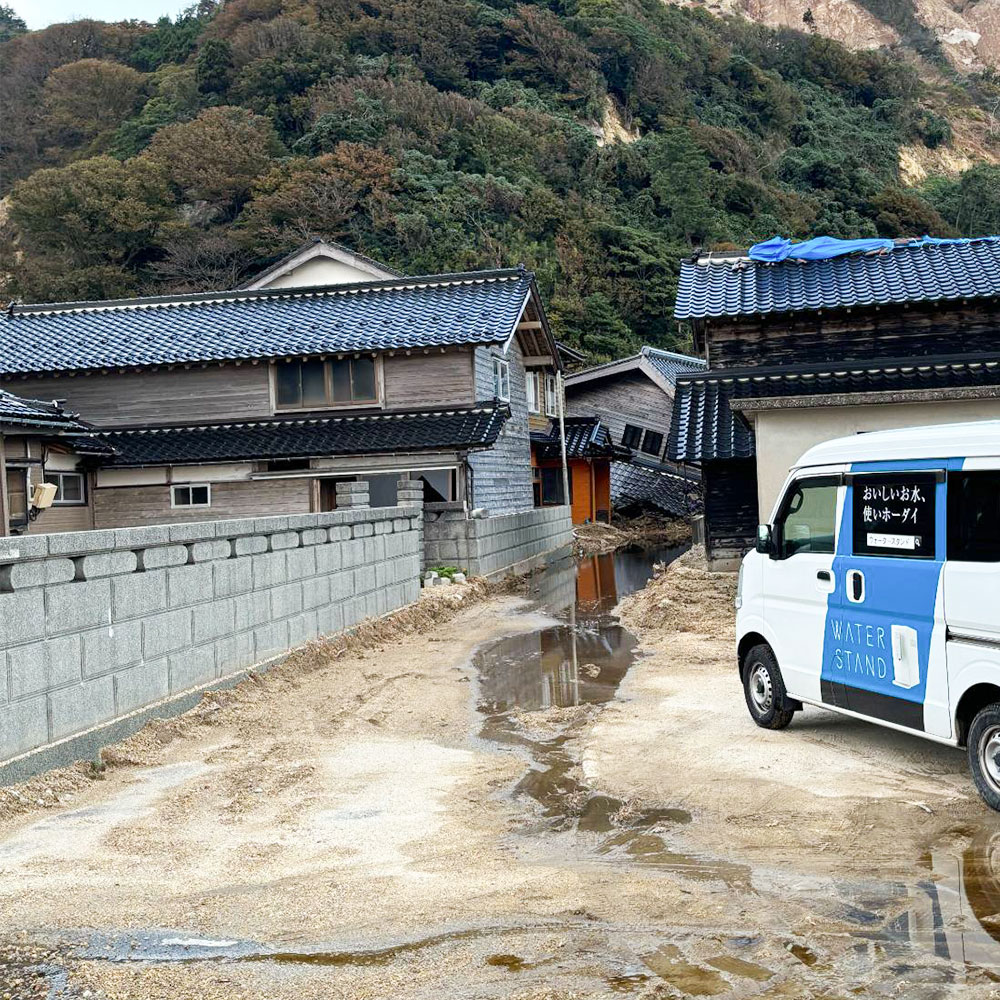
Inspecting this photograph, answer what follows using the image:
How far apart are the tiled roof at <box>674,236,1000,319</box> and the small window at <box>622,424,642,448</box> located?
18284mm

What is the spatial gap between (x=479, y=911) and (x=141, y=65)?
283ft

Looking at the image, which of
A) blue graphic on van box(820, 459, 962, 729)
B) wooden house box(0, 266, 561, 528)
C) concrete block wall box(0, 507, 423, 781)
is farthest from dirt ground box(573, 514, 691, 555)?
blue graphic on van box(820, 459, 962, 729)

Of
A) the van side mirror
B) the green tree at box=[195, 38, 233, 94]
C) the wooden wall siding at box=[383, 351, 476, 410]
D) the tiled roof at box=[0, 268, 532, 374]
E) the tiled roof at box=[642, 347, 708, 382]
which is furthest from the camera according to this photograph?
the green tree at box=[195, 38, 233, 94]

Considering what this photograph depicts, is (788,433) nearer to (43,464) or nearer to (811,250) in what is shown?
(811,250)

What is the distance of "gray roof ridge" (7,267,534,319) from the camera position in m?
29.9

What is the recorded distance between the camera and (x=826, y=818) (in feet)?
22.5

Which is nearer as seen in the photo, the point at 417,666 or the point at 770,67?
the point at 417,666

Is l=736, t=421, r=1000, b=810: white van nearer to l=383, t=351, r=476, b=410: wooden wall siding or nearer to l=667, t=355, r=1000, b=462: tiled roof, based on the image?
l=667, t=355, r=1000, b=462: tiled roof

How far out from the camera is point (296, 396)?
91.8ft

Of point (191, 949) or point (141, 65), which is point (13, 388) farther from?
point (141, 65)

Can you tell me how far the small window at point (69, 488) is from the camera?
26234 mm

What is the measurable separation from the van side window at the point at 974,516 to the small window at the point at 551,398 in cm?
3027

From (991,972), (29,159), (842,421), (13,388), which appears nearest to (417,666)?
(842,421)

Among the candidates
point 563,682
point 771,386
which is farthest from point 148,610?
point 771,386
